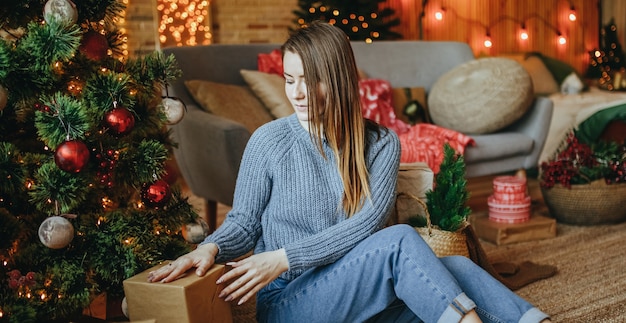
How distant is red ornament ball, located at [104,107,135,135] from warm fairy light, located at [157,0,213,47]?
9.91ft

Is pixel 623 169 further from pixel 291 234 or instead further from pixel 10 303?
pixel 10 303

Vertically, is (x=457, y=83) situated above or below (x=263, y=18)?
below

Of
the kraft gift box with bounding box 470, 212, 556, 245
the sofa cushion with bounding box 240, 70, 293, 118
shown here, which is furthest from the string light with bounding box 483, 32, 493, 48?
the sofa cushion with bounding box 240, 70, 293, 118

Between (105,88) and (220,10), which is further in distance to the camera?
(220,10)

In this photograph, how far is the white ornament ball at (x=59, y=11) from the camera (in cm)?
131

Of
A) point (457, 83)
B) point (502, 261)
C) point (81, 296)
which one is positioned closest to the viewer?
point (81, 296)

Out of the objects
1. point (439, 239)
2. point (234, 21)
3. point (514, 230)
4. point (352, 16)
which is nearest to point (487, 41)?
point (352, 16)

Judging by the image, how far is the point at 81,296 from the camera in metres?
1.40

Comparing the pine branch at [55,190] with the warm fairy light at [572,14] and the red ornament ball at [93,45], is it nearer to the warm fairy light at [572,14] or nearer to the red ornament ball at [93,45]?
the red ornament ball at [93,45]

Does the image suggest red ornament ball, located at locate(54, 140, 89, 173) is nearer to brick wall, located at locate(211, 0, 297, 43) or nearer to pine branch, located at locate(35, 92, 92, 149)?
pine branch, located at locate(35, 92, 92, 149)

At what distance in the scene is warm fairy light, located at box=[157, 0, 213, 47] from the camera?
4293mm

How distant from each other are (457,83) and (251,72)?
104 centimetres

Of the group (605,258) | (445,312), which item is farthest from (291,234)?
(605,258)

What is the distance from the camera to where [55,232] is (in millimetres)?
1293
